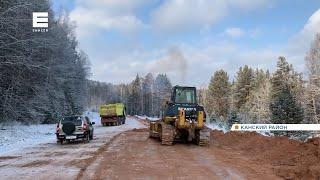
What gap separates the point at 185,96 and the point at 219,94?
85.5 meters

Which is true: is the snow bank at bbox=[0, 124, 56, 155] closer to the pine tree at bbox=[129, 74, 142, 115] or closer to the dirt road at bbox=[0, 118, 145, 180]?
the dirt road at bbox=[0, 118, 145, 180]

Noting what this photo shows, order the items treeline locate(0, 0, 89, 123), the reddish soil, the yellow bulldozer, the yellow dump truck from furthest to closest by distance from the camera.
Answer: the yellow dump truck, treeline locate(0, 0, 89, 123), the yellow bulldozer, the reddish soil

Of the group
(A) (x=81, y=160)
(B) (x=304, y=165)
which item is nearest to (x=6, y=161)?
(A) (x=81, y=160)

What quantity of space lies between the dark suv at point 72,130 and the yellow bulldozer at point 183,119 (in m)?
4.19

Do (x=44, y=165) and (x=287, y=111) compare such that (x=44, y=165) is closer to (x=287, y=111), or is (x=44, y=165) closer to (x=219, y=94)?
(x=287, y=111)

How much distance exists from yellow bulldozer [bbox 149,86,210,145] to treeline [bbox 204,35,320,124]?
955 inches

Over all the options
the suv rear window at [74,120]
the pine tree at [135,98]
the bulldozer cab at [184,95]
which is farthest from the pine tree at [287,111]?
the pine tree at [135,98]

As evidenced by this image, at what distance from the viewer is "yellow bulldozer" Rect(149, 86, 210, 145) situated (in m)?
23.5

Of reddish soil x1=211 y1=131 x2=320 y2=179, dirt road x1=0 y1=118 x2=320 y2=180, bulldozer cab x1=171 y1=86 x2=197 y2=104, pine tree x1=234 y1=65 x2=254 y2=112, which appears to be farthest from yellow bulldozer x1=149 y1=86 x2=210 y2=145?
pine tree x1=234 y1=65 x2=254 y2=112

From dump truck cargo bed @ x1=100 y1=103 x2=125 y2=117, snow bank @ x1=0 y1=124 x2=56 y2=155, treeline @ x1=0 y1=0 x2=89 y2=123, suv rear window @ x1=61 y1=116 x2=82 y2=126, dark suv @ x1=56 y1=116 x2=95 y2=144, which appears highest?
treeline @ x1=0 y1=0 x2=89 y2=123

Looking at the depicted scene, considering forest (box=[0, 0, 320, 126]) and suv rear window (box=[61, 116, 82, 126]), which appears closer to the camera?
suv rear window (box=[61, 116, 82, 126])

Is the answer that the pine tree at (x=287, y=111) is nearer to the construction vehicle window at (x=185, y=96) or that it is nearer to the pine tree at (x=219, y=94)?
the construction vehicle window at (x=185, y=96)

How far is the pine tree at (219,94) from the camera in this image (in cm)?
10856

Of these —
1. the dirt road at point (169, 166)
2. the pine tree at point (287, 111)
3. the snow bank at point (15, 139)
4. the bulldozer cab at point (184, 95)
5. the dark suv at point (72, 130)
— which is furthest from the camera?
the pine tree at point (287, 111)
